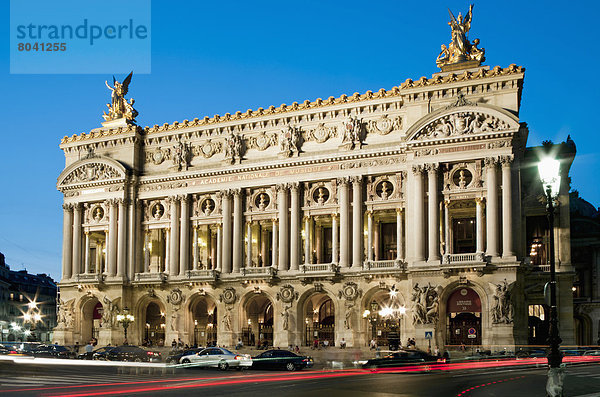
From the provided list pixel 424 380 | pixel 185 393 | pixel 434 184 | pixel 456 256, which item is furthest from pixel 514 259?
pixel 185 393

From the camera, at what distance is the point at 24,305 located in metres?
130

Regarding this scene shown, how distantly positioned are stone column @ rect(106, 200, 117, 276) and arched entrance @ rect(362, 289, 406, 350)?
87.3 ft

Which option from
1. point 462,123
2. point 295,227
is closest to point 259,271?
point 295,227

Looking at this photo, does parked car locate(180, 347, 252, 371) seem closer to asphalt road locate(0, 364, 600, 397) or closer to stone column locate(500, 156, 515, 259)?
asphalt road locate(0, 364, 600, 397)

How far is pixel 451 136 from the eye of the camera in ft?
200

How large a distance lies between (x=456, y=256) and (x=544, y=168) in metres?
33.1

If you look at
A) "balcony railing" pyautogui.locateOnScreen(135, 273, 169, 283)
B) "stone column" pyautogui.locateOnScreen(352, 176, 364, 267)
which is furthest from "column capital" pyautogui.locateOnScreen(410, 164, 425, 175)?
"balcony railing" pyautogui.locateOnScreen(135, 273, 169, 283)

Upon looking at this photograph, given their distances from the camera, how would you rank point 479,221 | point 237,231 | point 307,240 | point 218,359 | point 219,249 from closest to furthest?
point 218,359
point 479,221
point 307,240
point 237,231
point 219,249

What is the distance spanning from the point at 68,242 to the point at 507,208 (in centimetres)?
4445

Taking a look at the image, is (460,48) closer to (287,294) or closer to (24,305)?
(287,294)

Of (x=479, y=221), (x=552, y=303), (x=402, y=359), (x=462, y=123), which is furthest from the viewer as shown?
(x=462, y=123)

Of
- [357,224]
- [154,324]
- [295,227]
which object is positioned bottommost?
[154,324]

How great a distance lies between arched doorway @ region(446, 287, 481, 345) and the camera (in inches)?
2343

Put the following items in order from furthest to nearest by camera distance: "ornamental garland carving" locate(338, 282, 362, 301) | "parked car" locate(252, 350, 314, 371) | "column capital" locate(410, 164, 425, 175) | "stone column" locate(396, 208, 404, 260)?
"ornamental garland carving" locate(338, 282, 362, 301), "stone column" locate(396, 208, 404, 260), "column capital" locate(410, 164, 425, 175), "parked car" locate(252, 350, 314, 371)
